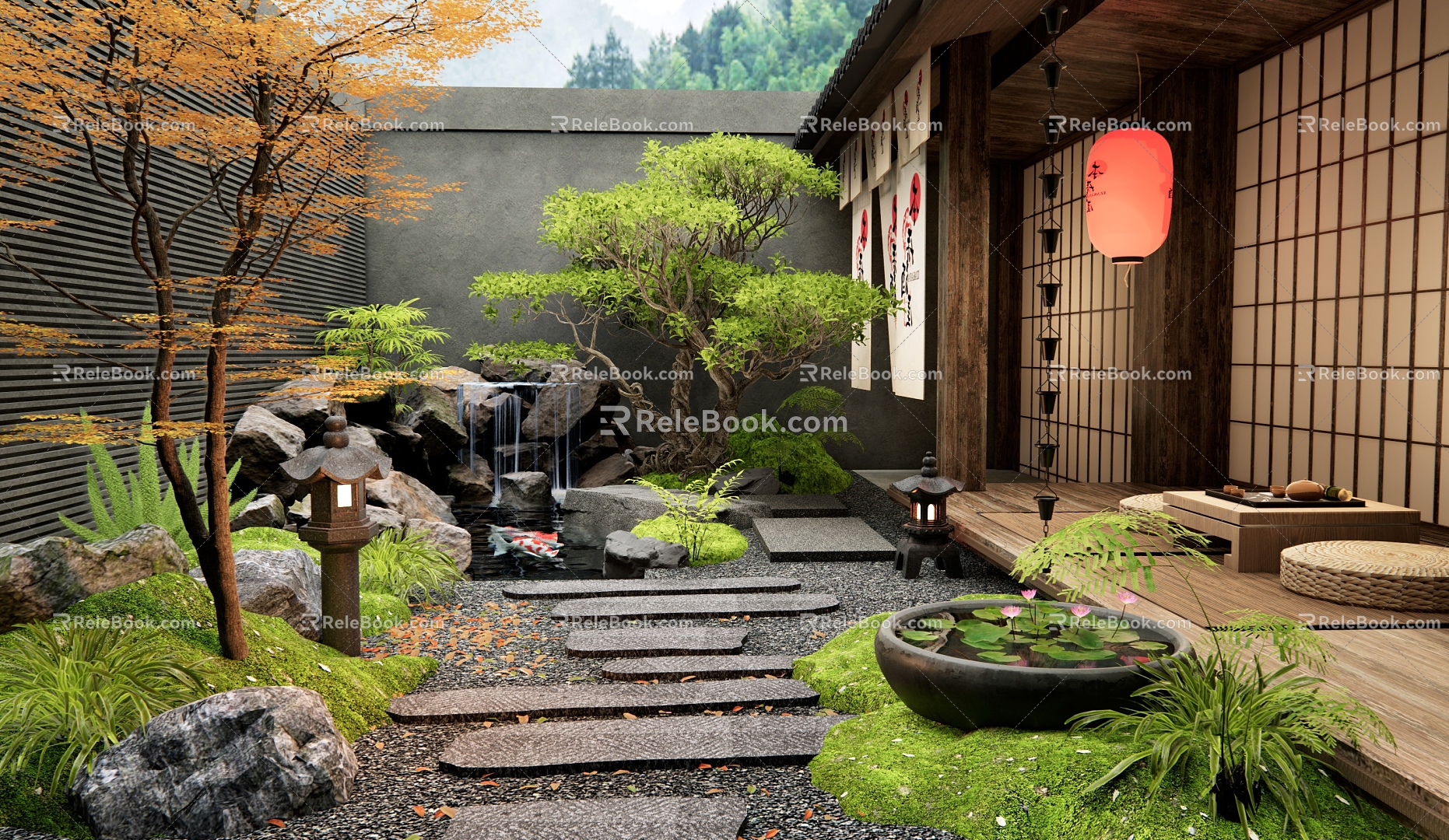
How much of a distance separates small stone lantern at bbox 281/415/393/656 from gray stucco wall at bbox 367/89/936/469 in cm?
792

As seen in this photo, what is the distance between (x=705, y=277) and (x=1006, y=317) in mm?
4149

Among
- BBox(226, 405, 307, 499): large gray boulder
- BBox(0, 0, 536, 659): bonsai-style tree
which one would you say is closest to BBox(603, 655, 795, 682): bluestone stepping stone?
BBox(0, 0, 536, 659): bonsai-style tree

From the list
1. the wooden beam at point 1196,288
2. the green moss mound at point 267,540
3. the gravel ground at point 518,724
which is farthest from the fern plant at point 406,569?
the wooden beam at point 1196,288

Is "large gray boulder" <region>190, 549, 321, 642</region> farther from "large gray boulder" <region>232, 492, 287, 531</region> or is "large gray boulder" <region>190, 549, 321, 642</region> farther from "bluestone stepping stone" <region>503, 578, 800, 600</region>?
"large gray boulder" <region>232, 492, 287, 531</region>

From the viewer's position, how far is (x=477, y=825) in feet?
8.94

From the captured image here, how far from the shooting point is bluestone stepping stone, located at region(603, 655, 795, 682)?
13.8ft

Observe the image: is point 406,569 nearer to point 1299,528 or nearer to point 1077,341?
point 1299,528

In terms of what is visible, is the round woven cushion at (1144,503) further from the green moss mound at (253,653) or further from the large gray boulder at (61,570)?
the large gray boulder at (61,570)

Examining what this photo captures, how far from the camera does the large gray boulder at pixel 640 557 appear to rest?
6645 mm

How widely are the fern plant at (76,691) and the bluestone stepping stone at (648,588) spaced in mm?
2474

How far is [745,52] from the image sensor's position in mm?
28641

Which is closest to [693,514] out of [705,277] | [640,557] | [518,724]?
[640,557]

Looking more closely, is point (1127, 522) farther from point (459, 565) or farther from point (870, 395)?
point (870, 395)

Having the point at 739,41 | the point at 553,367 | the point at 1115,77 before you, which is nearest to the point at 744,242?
the point at 553,367
